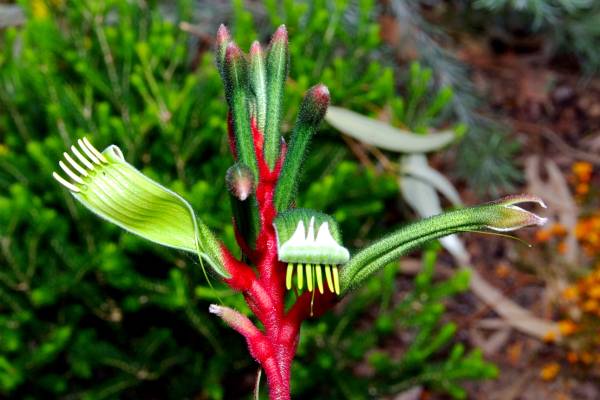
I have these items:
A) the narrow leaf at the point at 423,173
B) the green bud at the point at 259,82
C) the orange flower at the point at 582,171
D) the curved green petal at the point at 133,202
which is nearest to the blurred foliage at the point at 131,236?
the narrow leaf at the point at 423,173

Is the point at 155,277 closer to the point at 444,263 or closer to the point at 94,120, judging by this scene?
the point at 94,120

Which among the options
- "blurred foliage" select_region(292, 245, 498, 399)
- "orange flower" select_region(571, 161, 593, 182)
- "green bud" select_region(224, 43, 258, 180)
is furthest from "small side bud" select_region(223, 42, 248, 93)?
"orange flower" select_region(571, 161, 593, 182)

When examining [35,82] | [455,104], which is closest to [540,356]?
[455,104]

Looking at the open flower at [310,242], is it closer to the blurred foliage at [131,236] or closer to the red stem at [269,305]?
the red stem at [269,305]

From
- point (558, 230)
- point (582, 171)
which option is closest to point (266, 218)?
point (558, 230)

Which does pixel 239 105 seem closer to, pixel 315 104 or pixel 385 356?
pixel 315 104

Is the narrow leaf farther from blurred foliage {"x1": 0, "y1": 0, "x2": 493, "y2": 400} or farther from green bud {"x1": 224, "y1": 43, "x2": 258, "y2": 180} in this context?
green bud {"x1": 224, "y1": 43, "x2": 258, "y2": 180}
